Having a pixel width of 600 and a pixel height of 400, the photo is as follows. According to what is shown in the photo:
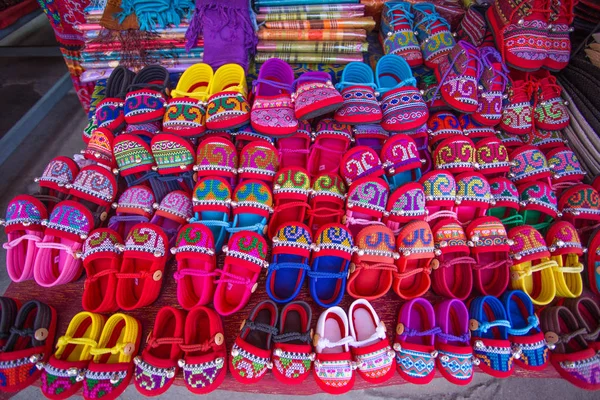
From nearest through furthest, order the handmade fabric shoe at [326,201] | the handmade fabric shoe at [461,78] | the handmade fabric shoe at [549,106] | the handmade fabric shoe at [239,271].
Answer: the handmade fabric shoe at [239,271], the handmade fabric shoe at [326,201], the handmade fabric shoe at [461,78], the handmade fabric shoe at [549,106]

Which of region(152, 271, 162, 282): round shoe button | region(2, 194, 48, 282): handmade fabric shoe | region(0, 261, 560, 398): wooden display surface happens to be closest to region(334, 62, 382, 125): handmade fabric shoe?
region(0, 261, 560, 398): wooden display surface

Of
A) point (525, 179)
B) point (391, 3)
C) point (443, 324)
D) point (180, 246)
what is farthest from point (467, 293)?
point (391, 3)

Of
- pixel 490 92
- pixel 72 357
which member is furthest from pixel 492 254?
pixel 72 357

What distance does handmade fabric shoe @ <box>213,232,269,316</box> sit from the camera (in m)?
1.25

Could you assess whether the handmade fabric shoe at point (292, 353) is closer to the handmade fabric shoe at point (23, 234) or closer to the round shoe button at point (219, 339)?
the round shoe button at point (219, 339)

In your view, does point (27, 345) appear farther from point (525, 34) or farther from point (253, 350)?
point (525, 34)

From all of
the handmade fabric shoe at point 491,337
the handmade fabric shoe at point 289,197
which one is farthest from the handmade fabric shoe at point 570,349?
the handmade fabric shoe at point 289,197

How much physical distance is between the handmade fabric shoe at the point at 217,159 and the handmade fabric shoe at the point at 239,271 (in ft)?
1.03

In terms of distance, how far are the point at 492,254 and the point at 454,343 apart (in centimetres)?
44

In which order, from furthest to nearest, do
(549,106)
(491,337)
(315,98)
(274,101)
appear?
1. (549,106)
2. (274,101)
3. (315,98)
4. (491,337)

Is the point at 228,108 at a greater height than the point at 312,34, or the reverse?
the point at 312,34

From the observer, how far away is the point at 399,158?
151 centimetres

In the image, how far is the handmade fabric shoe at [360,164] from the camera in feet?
4.90

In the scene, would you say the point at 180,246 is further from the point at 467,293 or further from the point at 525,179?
the point at 525,179
